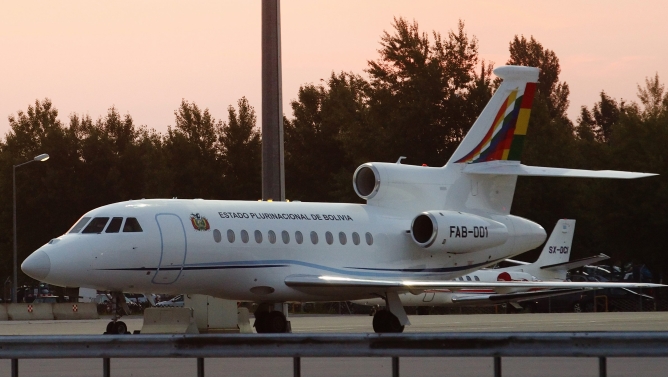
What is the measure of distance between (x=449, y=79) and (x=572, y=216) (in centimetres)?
1039

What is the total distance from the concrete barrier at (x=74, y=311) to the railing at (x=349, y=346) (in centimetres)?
2722

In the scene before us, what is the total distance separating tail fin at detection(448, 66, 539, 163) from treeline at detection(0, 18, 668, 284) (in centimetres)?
2530

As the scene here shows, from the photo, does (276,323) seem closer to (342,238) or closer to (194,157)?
(342,238)

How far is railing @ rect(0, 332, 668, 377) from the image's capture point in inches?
399

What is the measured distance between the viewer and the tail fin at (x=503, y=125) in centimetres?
2706

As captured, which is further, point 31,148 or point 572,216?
point 31,148

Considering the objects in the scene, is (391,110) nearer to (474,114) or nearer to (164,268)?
(474,114)

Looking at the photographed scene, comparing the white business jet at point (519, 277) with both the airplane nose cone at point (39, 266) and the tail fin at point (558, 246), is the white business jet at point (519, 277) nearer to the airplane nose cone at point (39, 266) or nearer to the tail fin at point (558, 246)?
the tail fin at point (558, 246)

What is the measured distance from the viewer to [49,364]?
49.5 ft

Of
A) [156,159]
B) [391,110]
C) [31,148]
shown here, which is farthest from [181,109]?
[391,110]

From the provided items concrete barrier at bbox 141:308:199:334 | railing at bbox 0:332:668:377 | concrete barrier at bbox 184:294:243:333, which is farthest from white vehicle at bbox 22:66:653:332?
railing at bbox 0:332:668:377

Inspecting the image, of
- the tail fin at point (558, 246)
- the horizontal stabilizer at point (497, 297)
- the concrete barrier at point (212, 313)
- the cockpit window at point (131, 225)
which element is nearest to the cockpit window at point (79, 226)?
the cockpit window at point (131, 225)

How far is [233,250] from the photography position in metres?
22.3

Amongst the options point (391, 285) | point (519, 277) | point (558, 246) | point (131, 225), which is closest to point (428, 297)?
A: point (519, 277)
